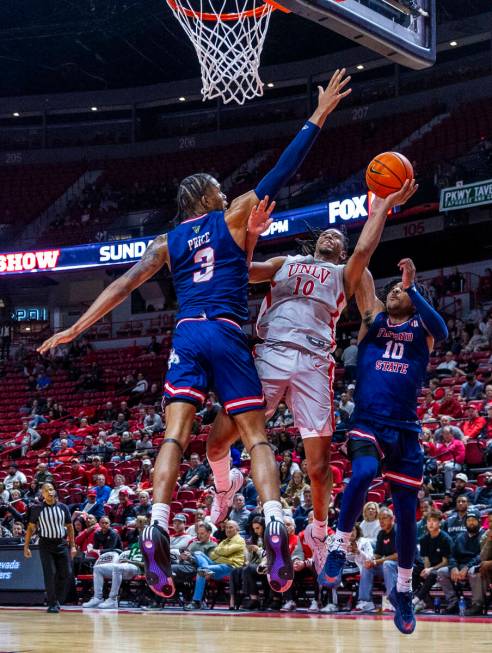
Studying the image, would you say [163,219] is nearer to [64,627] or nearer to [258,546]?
[258,546]

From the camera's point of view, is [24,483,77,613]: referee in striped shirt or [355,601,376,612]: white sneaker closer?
[355,601,376,612]: white sneaker

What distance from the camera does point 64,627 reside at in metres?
9.66

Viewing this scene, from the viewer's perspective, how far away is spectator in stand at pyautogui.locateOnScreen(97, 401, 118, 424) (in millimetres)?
25062

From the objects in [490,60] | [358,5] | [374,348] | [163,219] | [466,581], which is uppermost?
[490,60]

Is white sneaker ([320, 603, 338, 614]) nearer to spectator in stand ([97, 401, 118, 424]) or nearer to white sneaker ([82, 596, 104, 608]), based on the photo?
white sneaker ([82, 596, 104, 608])

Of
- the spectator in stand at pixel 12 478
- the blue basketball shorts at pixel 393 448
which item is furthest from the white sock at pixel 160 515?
the spectator in stand at pixel 12 478

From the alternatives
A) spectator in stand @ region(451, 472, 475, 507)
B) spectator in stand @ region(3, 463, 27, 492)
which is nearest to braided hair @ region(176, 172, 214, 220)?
spectator in stand @ region(451, 472, 475, 507)

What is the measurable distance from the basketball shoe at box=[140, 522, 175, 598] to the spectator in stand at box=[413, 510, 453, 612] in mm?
7473

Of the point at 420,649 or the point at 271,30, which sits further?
the point at 271,30

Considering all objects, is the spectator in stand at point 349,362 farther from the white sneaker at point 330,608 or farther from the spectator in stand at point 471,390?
the white sneaker at point 330,608

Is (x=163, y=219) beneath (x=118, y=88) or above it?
Result: beneath

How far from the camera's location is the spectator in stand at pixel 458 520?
1202cm

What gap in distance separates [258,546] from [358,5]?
782cm

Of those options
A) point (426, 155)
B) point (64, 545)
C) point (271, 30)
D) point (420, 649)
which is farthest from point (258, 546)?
point (271, 30)
